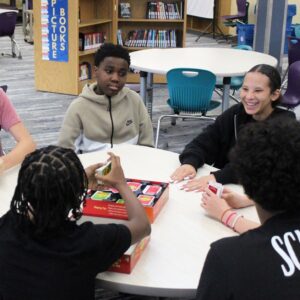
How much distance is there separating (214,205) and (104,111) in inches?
46.2

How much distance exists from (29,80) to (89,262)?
5771 millimetres

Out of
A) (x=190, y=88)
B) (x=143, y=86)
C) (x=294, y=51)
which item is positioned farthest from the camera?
(x=294, y=51)

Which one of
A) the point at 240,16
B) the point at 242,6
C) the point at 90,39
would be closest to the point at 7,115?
the point at 90,39

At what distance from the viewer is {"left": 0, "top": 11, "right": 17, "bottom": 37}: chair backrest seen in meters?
7.63

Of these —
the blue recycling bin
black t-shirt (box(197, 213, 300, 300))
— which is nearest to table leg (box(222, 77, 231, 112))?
black t-shirt (box(197, 213, 300, 300))

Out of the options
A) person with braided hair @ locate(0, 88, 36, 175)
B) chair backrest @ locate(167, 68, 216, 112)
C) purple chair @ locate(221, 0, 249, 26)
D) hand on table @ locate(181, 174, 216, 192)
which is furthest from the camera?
purple chair @ locate(221, 0, 249, 26)

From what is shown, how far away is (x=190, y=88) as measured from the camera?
3.97m

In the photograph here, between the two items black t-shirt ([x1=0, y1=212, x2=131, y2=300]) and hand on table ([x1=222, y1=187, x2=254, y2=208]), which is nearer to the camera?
black t-shirt ([x1=0, y1=212, x2=131, y2=300])

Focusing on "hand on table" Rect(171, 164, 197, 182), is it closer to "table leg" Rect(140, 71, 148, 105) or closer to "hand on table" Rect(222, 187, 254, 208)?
"hand on table" Rect(222, 187, 254, 208)

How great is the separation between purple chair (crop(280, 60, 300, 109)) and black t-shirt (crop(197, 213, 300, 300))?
3.20 metres

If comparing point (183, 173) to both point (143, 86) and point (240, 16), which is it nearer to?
point (143, 86)

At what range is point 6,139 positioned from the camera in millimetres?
4613

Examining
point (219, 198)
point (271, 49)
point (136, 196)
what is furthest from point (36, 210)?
point (271, 49)

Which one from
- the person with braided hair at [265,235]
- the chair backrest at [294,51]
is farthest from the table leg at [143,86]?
the person with braided hair at [265,235]
